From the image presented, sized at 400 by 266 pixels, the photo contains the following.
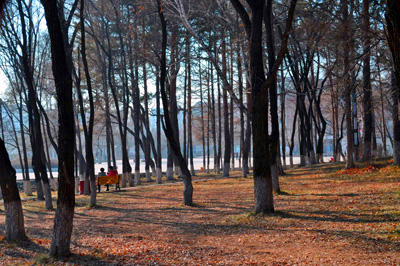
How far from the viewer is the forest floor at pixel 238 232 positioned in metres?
6.17

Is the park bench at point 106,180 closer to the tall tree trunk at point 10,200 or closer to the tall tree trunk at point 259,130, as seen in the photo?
the tall tree trunk at point 10,200

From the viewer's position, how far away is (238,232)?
26.6ft

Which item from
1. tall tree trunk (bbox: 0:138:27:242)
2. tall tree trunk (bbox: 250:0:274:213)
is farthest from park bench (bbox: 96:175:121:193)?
tall tree trunk (bbox: 250:0:274:213)

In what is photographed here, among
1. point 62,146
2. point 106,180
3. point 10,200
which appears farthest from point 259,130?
point 106,180

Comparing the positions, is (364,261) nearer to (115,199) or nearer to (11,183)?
(11,183)

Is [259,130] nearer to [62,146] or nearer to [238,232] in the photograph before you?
[238,232]

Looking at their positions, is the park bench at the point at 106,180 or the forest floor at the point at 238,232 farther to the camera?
the park bench at the point at 106,180

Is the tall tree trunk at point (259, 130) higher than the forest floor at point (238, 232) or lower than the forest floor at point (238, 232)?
higher

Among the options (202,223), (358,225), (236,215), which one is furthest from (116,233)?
(358,225)

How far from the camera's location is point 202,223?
949cm

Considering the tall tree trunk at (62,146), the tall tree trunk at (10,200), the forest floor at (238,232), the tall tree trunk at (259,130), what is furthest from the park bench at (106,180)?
the tall tree trunk at (62,146)

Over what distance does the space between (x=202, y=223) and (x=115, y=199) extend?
7.70 metres

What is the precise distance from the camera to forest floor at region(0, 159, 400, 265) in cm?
617

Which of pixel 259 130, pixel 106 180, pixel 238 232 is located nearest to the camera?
pixel 238 232
